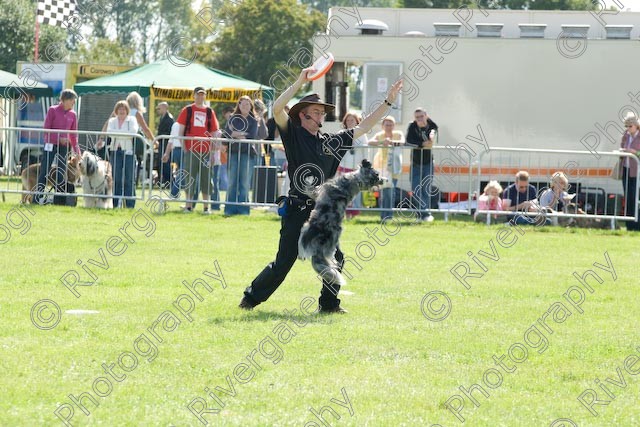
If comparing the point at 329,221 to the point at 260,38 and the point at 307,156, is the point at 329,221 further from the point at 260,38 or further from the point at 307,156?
the point at 260,38

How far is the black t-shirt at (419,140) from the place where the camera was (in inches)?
720

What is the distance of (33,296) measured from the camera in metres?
9.71

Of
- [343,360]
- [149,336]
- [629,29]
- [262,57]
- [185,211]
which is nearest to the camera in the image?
[343,360]

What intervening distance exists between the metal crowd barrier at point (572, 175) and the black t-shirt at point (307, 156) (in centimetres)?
913

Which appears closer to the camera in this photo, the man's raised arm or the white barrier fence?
the man's raised arm

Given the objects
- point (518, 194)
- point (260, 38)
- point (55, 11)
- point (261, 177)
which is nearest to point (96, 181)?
point (261, 177)

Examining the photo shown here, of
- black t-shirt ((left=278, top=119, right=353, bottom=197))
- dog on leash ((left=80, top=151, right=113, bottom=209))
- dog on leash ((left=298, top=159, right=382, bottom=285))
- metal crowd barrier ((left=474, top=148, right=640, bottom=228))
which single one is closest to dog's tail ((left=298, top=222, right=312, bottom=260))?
dog on leash ((left=298, top=159, right=382, bottom=285))

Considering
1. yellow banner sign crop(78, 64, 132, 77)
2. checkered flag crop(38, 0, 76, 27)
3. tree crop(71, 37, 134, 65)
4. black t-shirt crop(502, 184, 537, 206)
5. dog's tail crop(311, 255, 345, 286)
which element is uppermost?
tree crop(71, 37, 134, 65)

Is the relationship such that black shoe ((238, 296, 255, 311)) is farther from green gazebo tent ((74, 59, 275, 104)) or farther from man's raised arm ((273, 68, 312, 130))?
green gazebo tent ((74, 59, 275, 104))

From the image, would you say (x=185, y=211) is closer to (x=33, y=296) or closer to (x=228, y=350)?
(x=33, y=296)

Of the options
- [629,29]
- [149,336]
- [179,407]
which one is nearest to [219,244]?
[149,336]

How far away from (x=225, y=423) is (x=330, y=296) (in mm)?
3626

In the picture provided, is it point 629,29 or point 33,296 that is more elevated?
point 629,29

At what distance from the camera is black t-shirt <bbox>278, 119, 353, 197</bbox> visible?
9094 millimetres
